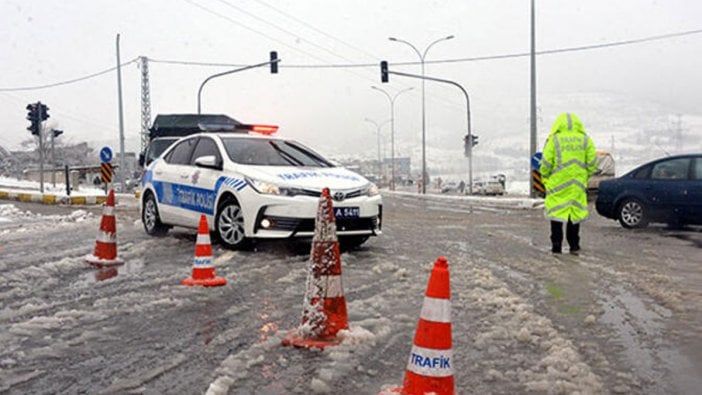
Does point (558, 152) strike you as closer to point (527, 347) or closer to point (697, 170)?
point (697, 170)

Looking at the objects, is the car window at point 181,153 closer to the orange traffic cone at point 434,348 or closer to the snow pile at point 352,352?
the snow pile at point 352,352

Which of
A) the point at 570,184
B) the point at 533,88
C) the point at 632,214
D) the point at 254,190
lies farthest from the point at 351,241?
the point at 533,88

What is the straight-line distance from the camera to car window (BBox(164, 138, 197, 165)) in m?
9.48

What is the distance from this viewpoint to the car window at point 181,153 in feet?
31.1

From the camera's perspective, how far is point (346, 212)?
785cm

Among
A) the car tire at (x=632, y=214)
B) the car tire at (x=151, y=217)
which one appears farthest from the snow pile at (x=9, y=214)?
the car tire at (x=632, y=214)

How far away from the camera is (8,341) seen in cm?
415

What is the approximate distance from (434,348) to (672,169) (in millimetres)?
10096

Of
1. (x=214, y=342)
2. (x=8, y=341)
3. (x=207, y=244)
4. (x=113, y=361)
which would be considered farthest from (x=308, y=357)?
(x=207, y=244)

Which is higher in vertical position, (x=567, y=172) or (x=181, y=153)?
(x=181, y=153)

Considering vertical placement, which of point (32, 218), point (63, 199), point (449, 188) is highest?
point (63, 199)

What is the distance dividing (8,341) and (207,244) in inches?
84.2

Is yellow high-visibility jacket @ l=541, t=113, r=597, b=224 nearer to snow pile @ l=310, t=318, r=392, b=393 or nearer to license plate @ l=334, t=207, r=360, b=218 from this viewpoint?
license plate @ l=334, t=207, r=360, b=218

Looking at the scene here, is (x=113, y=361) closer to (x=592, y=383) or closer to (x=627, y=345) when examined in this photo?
(x=592, y=383)
